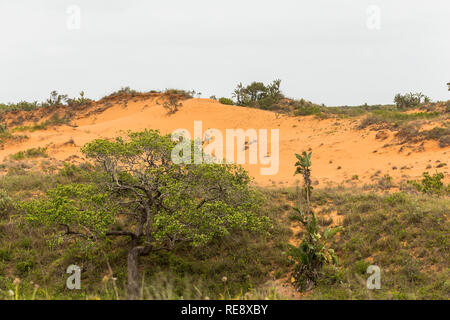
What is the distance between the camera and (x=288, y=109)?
110 ft

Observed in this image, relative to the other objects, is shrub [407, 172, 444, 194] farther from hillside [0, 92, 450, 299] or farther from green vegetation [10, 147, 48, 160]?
green vegetation [10, 147, 48, 160]

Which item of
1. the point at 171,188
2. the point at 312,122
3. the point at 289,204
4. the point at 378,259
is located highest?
the point at 312,122

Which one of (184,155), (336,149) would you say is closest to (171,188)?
(184,155)

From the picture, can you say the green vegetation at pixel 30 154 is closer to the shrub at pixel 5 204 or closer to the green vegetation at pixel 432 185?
the shrub at pixel 5 204

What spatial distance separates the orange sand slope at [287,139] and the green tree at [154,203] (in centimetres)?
682

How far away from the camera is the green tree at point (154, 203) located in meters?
8.21

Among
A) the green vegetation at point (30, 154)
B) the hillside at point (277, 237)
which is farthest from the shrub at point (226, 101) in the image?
the green vegetation at point (30, 154)

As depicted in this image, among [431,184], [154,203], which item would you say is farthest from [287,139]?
[154,203]

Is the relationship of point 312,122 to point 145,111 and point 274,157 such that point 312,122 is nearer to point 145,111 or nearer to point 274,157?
point 274,157

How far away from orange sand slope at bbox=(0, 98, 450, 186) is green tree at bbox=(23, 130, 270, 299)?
6820mm

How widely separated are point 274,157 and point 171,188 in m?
13.9

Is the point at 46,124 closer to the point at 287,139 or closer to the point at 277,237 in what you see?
the point at 287,139

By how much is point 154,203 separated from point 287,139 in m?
17.0

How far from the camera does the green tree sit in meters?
8.21
